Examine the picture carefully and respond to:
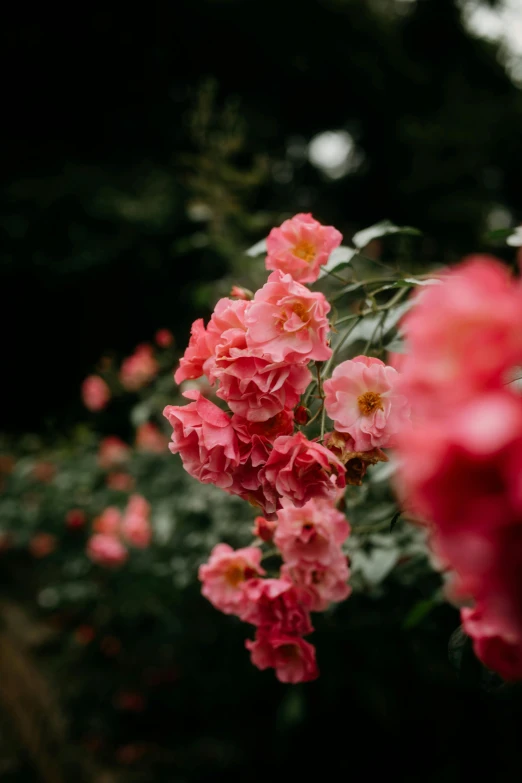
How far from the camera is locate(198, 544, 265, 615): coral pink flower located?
86cm

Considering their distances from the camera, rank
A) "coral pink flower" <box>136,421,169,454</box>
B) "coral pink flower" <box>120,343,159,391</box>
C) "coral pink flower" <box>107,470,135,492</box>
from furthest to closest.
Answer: "coral pink flower" <box>107,470,135,492</box>
"coral pink flower" <box>136,421,169,454</box>
"coral pink flower" <box>120,343,159,391</box>

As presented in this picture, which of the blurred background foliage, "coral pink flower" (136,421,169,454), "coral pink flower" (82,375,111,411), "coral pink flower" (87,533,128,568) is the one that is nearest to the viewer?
the blurred background foliage

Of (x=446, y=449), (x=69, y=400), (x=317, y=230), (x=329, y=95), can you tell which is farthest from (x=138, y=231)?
(x=446, y=449)

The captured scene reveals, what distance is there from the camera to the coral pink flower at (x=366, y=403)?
597 millimetres

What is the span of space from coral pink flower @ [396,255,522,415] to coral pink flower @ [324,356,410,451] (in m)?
0.29

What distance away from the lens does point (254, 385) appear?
1.90 ft

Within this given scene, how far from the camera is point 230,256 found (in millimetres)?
2271

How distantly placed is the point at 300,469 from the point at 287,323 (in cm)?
15

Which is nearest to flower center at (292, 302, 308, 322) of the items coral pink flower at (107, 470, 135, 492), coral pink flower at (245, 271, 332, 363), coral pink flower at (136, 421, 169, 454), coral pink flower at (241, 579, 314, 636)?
coral pink flower at (245, 271, 332, 363)

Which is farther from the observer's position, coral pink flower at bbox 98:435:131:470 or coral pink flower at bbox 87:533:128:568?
coral pink flower at bbox 98:435:131:470

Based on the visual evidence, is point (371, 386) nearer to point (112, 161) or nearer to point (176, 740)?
point (176, 740)

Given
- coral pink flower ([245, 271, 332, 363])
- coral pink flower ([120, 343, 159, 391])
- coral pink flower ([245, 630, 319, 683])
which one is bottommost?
coral pink flower ([245, 630, 319, 683])

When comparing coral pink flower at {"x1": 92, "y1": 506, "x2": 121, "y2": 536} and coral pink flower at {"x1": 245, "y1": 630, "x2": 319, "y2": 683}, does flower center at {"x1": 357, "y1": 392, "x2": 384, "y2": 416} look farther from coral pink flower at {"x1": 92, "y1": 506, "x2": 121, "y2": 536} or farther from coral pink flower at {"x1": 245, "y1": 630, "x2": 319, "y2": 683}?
coral pink flower at {"x1": 92, "y1": 506, "x2": 121, "y2": 536}

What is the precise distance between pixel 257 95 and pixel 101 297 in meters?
2.20
